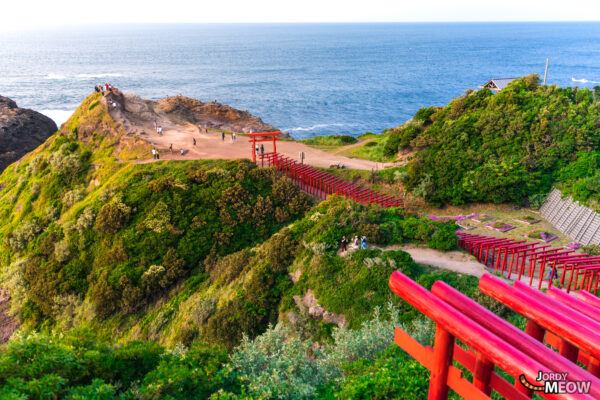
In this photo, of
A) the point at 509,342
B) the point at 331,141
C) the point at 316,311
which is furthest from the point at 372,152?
the point at 509,342

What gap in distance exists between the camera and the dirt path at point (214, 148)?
122 ft

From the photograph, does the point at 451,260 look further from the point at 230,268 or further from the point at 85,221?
the point at 85,221

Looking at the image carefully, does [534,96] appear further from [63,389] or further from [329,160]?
[63,389]

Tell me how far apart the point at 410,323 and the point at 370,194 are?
54.0 feet

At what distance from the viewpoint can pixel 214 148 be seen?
39812 mm

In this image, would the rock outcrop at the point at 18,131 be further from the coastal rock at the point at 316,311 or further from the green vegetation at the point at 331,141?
the coastal rock at the point at 316,311

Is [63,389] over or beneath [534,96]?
beneath

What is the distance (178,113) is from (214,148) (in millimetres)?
16326

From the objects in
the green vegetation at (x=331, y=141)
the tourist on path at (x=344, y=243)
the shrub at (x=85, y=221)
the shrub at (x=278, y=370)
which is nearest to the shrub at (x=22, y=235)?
the shrub at (x=85, y=221)

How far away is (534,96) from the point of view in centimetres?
3516

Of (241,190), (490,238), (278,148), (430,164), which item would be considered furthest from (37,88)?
(490,238)

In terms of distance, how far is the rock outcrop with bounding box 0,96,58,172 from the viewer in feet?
178

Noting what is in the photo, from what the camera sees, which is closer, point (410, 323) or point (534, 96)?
point (410, 323)

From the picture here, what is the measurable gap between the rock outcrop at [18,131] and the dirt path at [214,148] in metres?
23.9
